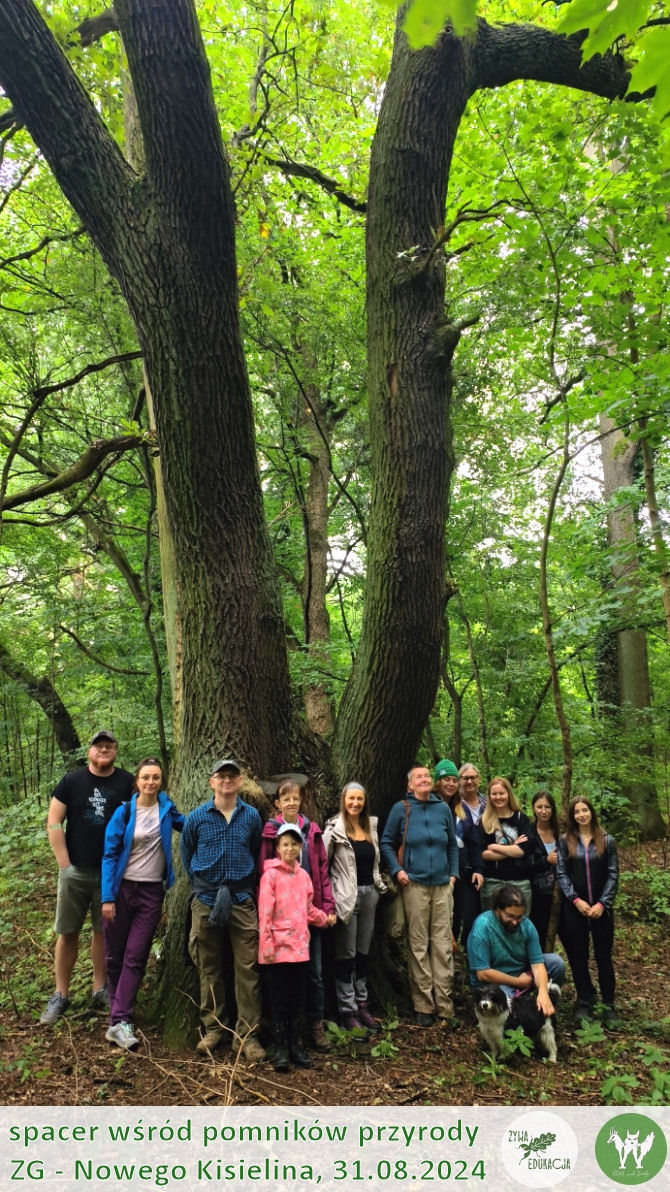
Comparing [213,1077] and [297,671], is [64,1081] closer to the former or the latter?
[213,1077]

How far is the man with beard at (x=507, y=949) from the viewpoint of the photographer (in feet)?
13.1

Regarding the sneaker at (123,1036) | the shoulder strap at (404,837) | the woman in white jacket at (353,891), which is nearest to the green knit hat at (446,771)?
the shoulder strap at (404,837)

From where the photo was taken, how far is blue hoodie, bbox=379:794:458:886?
4473 millimetres

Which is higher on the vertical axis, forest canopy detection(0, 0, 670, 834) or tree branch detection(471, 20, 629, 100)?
tree branch detection(471, 20, 629, 100)

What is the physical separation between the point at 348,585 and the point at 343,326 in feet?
14.1

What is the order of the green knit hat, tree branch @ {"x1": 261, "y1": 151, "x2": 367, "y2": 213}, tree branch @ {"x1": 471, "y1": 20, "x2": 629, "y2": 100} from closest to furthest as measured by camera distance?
tree branch @ {"x1": 471, "y1": 20, "x2": 629, "y2": 100}, the green knit hat, tree branch @ {"x1": 261, "y1": 151, "x2": 367, "y2": 213}

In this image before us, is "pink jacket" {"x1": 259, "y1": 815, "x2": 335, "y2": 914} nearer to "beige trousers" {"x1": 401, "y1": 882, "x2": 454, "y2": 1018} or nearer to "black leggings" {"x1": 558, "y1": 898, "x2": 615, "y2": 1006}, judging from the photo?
"beige trousers" {"x1": 401, "y1": 882, "x2": 454, "y2": 1018}

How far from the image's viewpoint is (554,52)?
4289 mm

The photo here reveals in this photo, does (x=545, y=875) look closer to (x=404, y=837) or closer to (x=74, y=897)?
(x=404, y=837)

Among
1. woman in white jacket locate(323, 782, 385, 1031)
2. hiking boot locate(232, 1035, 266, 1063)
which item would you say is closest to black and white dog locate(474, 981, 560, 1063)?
woman in white jacket locate(323, 782, 385, 1031)

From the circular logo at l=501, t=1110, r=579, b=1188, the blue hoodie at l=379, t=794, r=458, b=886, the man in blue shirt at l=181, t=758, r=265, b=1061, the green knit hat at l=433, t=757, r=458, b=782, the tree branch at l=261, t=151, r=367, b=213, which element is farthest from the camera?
the tree branch at l=261, t=151, r=367, b=213

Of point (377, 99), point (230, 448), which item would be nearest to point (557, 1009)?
point (230, 448)

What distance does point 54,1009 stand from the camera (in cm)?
401

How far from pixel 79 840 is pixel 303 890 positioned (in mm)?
1585
